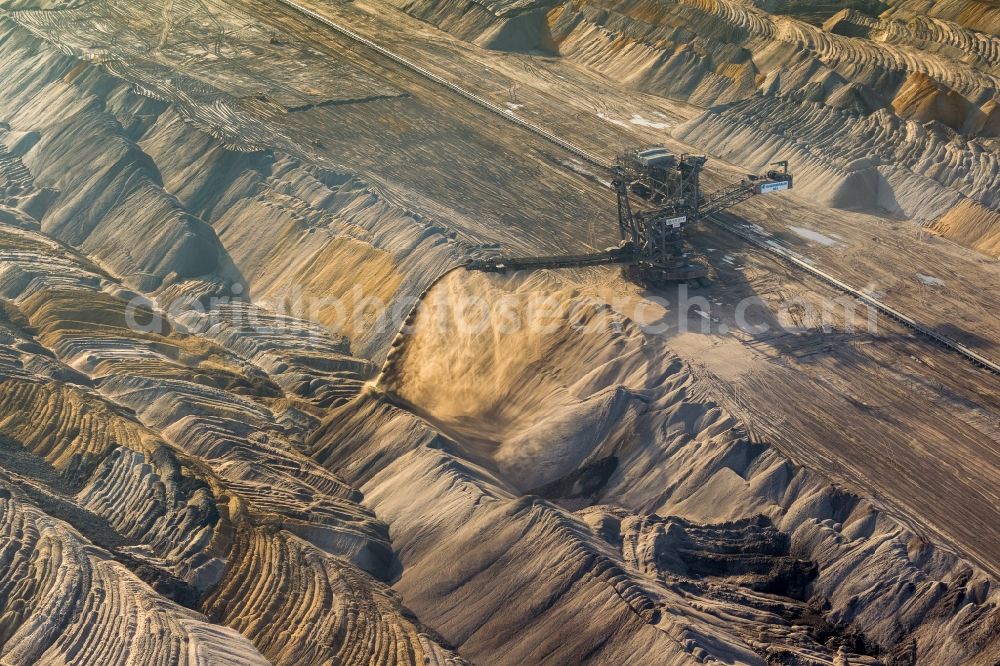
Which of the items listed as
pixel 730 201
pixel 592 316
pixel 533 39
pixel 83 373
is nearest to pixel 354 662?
pixel 592 316

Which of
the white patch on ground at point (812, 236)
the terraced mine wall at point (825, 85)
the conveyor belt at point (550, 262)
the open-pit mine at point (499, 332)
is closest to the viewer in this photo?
the open-pit mine at point (499, 332)

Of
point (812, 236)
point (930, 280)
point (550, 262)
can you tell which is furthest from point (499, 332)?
point (930, 280)

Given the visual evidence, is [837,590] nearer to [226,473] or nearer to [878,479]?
[878,479]

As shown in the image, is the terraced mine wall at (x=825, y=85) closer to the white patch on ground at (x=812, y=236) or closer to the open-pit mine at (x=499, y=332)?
the open-pit mine at (x=499, y=332)

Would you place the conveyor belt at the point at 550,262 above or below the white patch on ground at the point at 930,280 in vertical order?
above

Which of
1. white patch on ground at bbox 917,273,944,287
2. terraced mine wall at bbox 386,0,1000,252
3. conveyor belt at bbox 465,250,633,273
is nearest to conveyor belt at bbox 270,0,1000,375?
conveyor belt at bbox 465,250,633,273

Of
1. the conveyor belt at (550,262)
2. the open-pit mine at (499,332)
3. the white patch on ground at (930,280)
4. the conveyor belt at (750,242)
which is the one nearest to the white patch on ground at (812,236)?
the open-pit mine at (499,332)
